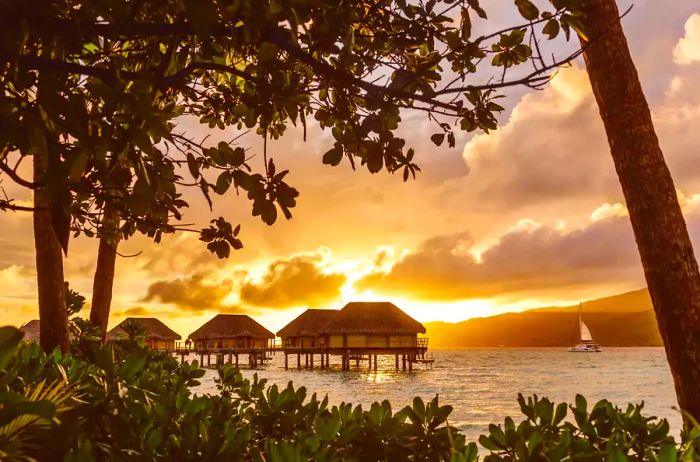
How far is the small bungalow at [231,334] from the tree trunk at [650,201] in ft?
194

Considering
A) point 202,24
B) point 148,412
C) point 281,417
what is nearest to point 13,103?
point 202,24

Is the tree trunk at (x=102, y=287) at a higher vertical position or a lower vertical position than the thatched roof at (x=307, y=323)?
lower

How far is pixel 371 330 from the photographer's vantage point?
51.2 meters

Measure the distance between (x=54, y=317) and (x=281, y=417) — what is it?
4591 mm

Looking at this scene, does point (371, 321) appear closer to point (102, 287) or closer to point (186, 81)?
point (102, 287)

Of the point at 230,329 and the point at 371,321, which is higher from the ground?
the point at 230,329

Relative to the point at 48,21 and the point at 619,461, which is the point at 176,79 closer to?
the point at 48,21

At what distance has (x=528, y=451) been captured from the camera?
1.92 m

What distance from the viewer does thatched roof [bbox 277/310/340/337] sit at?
5891cm

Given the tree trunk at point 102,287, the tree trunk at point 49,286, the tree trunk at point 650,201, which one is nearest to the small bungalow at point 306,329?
the tree trunk at point 102,287

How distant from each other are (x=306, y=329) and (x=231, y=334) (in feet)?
24.3

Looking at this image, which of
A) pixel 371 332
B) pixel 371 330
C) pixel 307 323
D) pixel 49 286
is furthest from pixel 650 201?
pixel 307 323

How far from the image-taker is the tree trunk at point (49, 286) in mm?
A: 6250

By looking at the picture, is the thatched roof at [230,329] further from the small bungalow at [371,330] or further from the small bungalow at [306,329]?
the small bungalow at [371,330]
